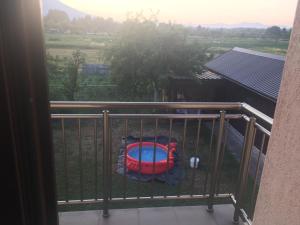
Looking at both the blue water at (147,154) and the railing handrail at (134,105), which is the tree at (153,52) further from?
the railing handrail at (134,105)

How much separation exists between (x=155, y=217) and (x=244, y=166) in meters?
0.91

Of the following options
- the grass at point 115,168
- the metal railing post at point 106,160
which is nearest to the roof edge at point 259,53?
the grass at point 115,168

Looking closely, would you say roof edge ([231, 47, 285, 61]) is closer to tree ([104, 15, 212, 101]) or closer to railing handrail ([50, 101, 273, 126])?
tree ([104, 15, 212, 101])

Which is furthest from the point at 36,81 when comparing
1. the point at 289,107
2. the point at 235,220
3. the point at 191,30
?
the point at 191,30

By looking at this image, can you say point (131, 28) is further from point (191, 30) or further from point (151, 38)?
point (191, 30)

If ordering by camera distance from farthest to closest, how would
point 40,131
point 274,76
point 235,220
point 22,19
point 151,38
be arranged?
point 151,38 < point 274,76 < point 235,220 < point 40,131 < point 22,19

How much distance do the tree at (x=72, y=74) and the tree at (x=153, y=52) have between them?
228cm

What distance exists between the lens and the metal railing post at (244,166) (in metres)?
2.23

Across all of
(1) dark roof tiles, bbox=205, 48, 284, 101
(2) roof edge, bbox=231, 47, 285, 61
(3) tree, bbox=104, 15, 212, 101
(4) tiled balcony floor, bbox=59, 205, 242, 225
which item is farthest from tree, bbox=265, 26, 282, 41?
(3) tree, bbox=104, 15, 212, 101

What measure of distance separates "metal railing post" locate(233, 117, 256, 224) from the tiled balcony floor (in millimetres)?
125

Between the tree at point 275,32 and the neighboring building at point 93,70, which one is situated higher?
the tree at point 275,32

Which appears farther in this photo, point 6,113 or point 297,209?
point 297,209

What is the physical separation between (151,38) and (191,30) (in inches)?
77.3

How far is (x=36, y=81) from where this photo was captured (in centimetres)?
64
